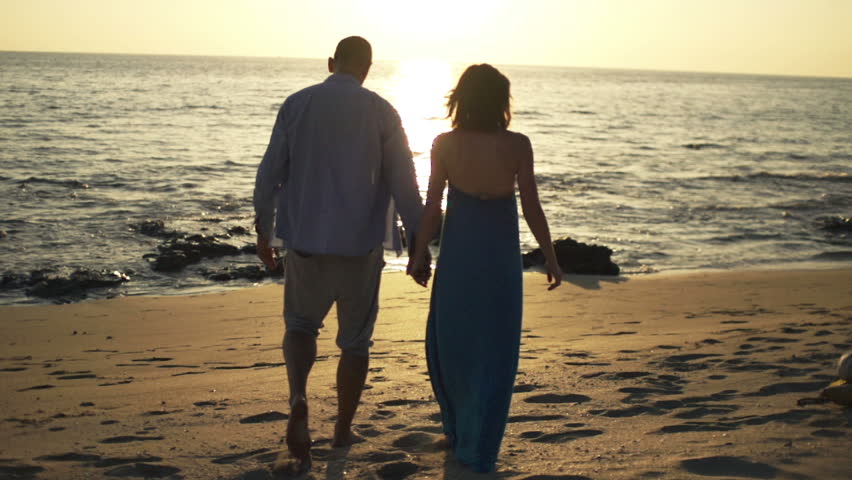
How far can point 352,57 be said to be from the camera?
3.96 metres

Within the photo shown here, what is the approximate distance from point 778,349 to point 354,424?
131 inches

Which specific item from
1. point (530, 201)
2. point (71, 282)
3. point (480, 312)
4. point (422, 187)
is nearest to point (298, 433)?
point (480, 312)

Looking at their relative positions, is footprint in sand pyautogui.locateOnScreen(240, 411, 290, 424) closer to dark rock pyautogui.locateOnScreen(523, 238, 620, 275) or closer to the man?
the man

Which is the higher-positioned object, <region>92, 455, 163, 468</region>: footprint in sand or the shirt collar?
the shirt collar

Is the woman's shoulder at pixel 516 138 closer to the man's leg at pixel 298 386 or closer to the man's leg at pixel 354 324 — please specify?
the man's leg at pixel 354 324

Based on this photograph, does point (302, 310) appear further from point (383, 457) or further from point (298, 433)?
point (383, 457)

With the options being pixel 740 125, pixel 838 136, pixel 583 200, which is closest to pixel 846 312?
pixel 583 200

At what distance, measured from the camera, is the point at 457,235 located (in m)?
3.82

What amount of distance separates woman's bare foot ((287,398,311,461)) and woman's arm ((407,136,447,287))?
818mm

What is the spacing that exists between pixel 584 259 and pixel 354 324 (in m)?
7.54

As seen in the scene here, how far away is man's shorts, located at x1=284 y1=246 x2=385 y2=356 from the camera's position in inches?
153

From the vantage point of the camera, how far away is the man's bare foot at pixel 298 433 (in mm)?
3752

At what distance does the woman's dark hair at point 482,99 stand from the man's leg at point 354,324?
78 cm

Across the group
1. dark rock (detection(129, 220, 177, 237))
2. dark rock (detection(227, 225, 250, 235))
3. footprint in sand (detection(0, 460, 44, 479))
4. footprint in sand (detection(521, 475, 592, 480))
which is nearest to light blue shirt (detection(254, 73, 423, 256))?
footprint in sand (detection(521, 475, 592, 480))
